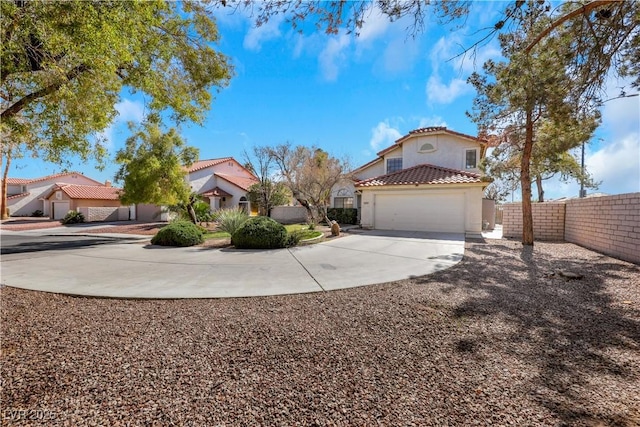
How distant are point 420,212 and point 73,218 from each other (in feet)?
98.1

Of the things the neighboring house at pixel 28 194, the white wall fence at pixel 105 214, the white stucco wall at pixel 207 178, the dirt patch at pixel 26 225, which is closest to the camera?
the dirt patch at pixel 26 225

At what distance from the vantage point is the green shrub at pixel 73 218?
24.6m

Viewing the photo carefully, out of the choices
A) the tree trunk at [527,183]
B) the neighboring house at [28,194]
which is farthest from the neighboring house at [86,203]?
the tree trunk at [527,183]

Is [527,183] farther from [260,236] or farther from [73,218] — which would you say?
[73,218]

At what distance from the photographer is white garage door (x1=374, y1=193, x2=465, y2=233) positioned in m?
15.3

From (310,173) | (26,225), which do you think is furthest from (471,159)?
(26,225)

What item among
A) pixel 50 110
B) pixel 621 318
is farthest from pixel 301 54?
pixel 621 318

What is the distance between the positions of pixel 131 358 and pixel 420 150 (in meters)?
21.1

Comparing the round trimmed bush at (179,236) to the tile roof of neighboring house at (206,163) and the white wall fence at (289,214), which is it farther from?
the tile roof of neighboring house at (206,163)

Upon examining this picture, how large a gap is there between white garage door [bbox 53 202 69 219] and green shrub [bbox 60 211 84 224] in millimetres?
6967

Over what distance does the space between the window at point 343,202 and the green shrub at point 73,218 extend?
2376 cm

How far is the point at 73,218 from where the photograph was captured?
2508 cm

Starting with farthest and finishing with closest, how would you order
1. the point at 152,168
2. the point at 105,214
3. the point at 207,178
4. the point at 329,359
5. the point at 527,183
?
the point at 207,178 → the point at 105,214 → the point at 152,168 → the point at 527,183 → the point at 329,359

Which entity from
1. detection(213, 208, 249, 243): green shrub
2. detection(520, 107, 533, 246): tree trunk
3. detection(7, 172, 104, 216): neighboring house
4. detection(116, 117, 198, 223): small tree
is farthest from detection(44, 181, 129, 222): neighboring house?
detection(520, 107, 533, 246): tree trunk
